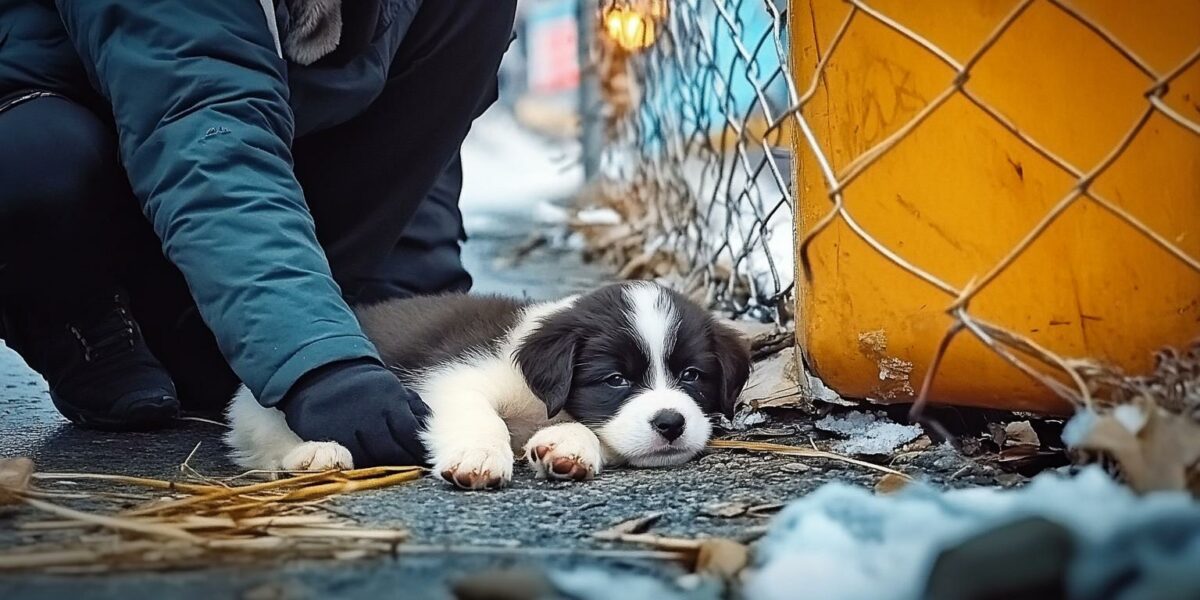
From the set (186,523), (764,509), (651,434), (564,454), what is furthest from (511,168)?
(186,523)

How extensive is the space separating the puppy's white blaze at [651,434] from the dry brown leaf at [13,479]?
42.3 inches

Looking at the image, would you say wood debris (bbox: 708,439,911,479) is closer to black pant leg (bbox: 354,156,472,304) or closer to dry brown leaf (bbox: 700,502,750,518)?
dry brown leaf (bbox: 700,502,750,518)

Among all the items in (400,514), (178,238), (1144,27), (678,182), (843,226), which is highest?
(678,182)

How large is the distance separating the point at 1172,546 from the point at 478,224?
688cm

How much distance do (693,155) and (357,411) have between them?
3881mm

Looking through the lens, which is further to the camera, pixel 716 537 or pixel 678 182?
pixel 678 182

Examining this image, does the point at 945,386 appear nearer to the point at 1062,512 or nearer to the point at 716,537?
the point at 716,537

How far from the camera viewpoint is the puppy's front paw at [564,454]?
2.13 meters

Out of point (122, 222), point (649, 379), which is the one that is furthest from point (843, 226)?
point (122, 222)

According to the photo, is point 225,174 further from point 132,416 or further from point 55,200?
point 132,416

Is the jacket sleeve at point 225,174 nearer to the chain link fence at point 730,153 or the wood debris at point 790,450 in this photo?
the wood debris at point 790,450

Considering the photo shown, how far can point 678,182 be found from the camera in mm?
5160

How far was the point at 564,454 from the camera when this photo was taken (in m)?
2.15

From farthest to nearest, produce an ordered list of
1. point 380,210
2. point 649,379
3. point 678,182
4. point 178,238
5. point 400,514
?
point 678,182 < point 380,210 < point 649,379 < point 178,238 < point 400,514
